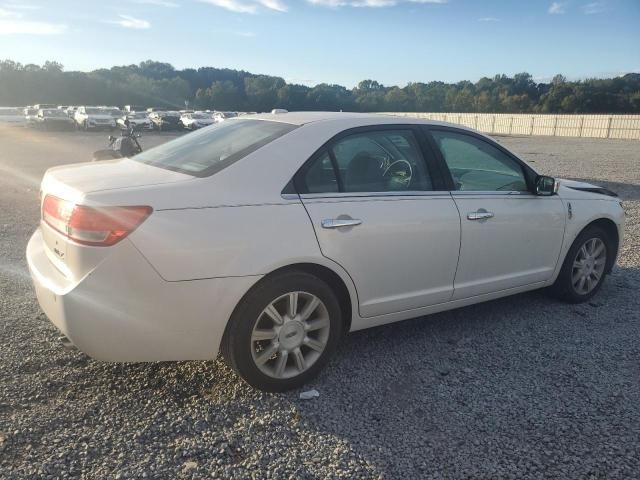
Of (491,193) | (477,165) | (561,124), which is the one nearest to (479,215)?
(491,193)

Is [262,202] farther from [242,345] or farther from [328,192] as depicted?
[242,345]

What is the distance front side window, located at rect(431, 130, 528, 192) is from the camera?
3941 millimetres

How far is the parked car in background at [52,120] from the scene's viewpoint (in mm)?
37250

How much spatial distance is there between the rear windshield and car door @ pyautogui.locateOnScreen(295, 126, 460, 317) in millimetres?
393

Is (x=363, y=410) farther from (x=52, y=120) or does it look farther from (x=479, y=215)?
(x=52, y=120)

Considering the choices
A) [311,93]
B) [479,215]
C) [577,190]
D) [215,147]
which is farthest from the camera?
[311,93]

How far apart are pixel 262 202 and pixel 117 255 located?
32.0 inches

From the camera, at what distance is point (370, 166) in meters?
3.57

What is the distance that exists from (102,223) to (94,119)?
3798 cm

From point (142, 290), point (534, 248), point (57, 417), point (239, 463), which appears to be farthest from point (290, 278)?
point (534, 248)

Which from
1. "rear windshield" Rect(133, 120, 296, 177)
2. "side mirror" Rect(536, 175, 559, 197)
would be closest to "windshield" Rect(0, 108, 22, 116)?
"rear windshield" Rect(133, 120, 296, 177)

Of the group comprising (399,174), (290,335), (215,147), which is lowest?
(290,335)

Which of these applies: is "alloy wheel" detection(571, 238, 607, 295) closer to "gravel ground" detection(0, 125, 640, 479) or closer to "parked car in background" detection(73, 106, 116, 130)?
"gravel ground" detection(0, 125, 640, 479)

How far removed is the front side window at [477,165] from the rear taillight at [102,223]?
7.34 ft
